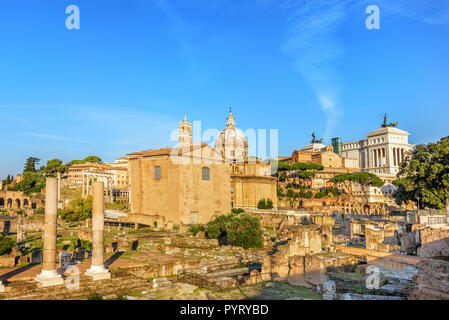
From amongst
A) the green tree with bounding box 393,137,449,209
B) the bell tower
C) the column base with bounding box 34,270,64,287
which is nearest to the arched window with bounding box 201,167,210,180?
the bell tower

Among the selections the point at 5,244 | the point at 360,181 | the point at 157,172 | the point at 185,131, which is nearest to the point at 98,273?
→ the point at 5,244

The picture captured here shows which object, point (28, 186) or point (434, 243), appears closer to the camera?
point (434, 243)

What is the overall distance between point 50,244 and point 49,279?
1.07 metres

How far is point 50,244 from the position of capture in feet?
37.3

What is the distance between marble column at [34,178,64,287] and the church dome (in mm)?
55016

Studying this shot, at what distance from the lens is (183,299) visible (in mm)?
10164

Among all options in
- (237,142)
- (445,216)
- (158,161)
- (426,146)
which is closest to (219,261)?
(445,216)

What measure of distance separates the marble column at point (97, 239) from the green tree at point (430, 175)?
945 inches

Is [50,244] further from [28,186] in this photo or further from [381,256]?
[28,186]

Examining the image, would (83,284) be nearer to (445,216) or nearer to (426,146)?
(445,216)

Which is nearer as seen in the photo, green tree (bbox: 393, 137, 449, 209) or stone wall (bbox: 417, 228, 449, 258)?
stone wall (bbox: 417, 228, 449, 258)

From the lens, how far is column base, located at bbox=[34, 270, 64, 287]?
10758 mm

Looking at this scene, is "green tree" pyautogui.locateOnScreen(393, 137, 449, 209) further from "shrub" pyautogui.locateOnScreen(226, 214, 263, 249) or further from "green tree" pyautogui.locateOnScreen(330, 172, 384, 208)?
"green tree" pyautogui.locateOnScreen(330, 172, 384, 208)

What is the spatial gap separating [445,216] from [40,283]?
21.2 meters
